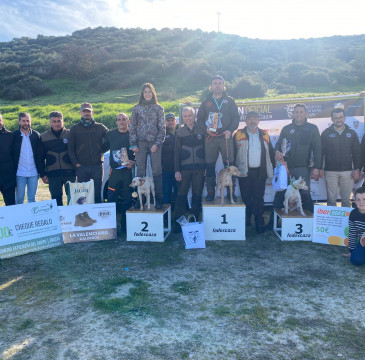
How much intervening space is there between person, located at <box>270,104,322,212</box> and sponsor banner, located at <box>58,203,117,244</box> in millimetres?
2981

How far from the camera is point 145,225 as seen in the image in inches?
205

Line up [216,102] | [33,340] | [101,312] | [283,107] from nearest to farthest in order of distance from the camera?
1. [33,340]
2. [101,312]
3. [216,102]
4. [283,107]

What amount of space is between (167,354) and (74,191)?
3438 millimetres

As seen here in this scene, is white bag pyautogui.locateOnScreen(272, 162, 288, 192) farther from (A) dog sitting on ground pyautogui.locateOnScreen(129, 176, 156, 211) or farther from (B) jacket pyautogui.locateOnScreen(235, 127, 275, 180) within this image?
(A) dog sitting on ground pyautogui.locateOnScreen(129, 176, 156, 211)

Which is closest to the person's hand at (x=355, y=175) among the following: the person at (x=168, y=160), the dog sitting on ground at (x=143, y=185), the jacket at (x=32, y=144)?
the person at (x=168, y=160)

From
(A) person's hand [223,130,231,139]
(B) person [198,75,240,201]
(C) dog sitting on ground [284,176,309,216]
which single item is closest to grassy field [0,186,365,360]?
(C) dog sitting on ground [284,176,309,216]

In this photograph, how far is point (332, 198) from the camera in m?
5.39

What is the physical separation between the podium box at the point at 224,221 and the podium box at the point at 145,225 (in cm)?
73

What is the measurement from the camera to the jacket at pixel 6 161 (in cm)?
518

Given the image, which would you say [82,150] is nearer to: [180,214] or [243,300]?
[180,214]

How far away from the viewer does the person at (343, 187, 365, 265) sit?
13.4 feet

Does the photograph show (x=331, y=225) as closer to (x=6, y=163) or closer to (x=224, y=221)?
(x=224, y=221)

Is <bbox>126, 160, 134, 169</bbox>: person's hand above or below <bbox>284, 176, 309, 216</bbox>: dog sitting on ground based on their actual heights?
above

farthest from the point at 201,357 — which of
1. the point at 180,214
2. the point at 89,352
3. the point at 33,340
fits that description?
the point at 180,214
